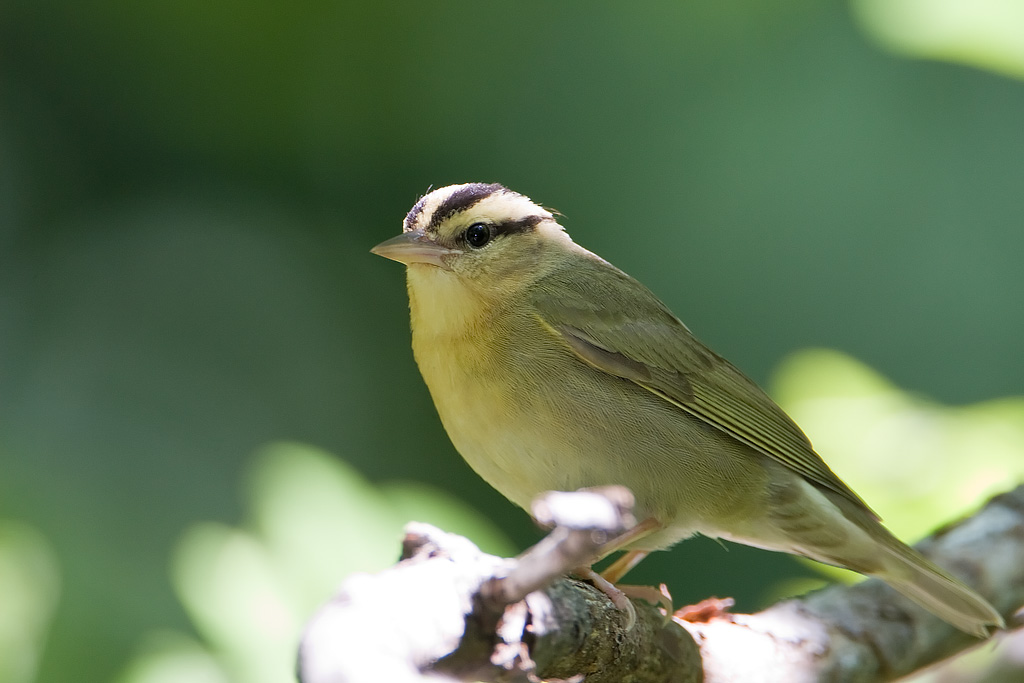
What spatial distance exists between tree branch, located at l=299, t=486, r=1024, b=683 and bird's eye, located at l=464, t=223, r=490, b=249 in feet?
4.43

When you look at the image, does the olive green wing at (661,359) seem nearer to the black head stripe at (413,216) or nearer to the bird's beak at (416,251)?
the bird's beak at (416,251)

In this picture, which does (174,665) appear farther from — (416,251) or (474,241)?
(474,241)

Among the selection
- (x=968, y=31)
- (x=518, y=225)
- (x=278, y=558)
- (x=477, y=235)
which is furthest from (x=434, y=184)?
(x=968, y=31)

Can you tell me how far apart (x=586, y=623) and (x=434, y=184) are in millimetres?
4166

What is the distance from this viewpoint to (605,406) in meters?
2.84

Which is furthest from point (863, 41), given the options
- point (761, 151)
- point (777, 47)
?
point (761, 151)

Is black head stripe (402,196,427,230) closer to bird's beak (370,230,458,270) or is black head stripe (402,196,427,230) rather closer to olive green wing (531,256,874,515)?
bird's beak (370,230,458,270)

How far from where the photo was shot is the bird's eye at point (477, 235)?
3.16 metres

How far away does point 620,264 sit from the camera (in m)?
5.84

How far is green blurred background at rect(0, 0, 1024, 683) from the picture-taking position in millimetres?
5312

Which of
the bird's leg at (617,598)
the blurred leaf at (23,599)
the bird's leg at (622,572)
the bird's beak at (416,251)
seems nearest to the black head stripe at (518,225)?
the bird's beak at (416,251)

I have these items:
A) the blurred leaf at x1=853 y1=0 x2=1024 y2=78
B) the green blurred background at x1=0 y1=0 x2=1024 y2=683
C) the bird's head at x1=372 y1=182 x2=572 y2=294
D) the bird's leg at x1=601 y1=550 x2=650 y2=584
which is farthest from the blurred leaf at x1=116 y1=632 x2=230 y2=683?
the blurred leaf at x1=853 y1=0 x2=1024 y2=78

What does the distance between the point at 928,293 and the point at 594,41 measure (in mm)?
2650

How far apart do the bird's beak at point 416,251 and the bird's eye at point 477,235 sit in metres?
0.08
